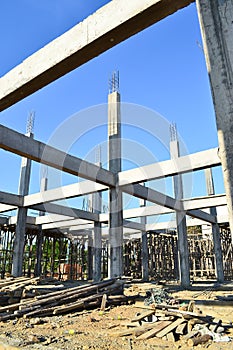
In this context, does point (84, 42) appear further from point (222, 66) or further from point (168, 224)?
point (168, 224)

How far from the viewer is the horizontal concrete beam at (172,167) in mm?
9703

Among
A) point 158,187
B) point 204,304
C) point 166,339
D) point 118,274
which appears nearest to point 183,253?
point 158,187

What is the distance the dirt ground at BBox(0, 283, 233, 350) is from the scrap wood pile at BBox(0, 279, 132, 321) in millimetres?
279

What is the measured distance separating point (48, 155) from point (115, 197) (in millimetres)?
3515

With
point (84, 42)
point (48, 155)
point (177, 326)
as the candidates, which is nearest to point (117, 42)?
point (84, 42)

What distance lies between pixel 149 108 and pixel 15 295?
9.22m

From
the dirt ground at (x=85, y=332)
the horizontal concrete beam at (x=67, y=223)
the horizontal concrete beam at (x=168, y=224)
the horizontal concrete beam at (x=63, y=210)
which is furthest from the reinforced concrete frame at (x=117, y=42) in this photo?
the horizontal concrete beam at (x=168, y=224)

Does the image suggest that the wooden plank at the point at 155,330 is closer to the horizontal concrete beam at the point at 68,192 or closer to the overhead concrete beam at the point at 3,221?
the horizontal concrete beam at the point at 68,192

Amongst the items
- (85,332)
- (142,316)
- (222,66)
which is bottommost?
(85,332)

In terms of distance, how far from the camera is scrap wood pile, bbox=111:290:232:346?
491 centimetres

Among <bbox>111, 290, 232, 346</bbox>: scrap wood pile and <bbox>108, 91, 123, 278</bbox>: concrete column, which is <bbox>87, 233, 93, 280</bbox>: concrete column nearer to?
<bbox>108, 91, 123, 278</bbox>: concrete column

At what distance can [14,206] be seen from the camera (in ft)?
48.0

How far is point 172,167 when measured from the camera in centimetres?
1041

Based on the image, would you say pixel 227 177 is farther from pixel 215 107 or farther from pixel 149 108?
pixel 149 108
